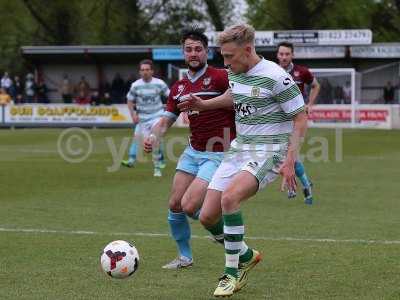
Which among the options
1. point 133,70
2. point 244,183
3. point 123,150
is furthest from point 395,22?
point 244,183

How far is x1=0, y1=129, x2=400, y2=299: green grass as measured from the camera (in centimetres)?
720

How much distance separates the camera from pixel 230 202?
689 centimetres

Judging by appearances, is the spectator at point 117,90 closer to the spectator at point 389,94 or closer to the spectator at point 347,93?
the spectator at point 347,93

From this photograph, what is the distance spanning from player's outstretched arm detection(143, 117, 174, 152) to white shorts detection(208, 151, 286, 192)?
3.50ft

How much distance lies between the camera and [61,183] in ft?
52.0

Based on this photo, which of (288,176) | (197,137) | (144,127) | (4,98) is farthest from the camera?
(4,98)

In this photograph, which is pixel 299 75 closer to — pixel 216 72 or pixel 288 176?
pixel 216 72

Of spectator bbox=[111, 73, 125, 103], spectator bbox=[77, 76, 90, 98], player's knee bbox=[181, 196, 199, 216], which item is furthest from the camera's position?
spectator bbox=[111, 73, 125, 103]

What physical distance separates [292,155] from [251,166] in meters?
0.34

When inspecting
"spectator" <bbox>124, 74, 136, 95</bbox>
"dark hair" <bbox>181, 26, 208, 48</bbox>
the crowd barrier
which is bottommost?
the crowd barrier

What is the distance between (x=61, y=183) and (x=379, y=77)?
1089 inches

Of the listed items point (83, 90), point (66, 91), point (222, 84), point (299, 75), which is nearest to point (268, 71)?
point (222, 84)

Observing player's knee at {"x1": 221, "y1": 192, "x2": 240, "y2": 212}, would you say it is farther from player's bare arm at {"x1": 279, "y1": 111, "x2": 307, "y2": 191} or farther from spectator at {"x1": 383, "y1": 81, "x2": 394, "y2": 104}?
spectator at {"x1": 383, "y1": 81, "x2": 394, "y2": 104}

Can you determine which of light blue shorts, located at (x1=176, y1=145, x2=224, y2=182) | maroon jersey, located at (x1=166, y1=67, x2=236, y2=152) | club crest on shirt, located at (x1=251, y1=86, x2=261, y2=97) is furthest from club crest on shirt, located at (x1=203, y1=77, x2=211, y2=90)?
club crest on shirt, located at (x1=251, y1=86, x2=261, y2=97)
